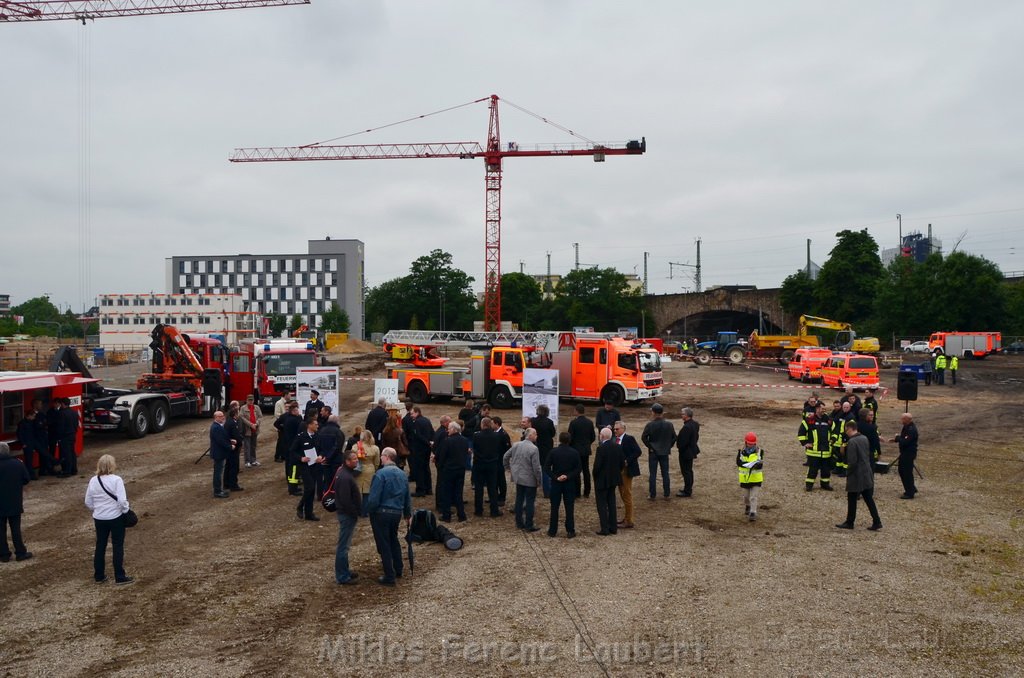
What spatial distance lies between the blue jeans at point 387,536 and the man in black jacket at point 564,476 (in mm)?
2690

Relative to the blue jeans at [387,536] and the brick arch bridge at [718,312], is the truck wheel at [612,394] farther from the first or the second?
the brick arch bridge at [718,312]

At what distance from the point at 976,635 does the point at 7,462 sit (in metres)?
11.7

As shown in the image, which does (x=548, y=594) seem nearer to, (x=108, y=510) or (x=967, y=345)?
(x=108, y=510)

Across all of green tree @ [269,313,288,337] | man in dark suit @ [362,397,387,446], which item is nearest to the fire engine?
man in dark suit @ [362,397,387,446]

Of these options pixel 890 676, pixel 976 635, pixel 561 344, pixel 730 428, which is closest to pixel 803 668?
pixel 890 676

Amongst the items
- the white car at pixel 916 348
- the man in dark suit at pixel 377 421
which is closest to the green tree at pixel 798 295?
the white car at pixel 916 348

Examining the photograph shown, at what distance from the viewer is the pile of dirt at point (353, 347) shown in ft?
253

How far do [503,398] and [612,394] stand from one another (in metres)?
4.15

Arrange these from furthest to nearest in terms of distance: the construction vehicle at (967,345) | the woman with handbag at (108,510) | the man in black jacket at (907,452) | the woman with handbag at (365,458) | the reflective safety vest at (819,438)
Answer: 1. the construction vehicle at (967,345)
2. the reflective safety vest at (819,438)
3. the man in black jacket at (907,452)
4. the woman with handbag at (365,458)
5. the woman with handbag at (108,510)

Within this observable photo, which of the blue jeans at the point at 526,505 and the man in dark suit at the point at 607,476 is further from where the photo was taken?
the blue jeans at the point at 526,505

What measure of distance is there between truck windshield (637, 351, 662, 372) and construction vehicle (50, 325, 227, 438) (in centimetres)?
1517

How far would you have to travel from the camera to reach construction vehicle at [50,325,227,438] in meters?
20.3

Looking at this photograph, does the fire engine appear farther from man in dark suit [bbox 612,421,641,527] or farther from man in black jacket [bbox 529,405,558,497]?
man in dark suit [bbox 612,421,641,527]

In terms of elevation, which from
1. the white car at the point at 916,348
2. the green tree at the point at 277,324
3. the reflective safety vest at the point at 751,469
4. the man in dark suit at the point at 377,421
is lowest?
the reflective safety vest at the point at 751,469
